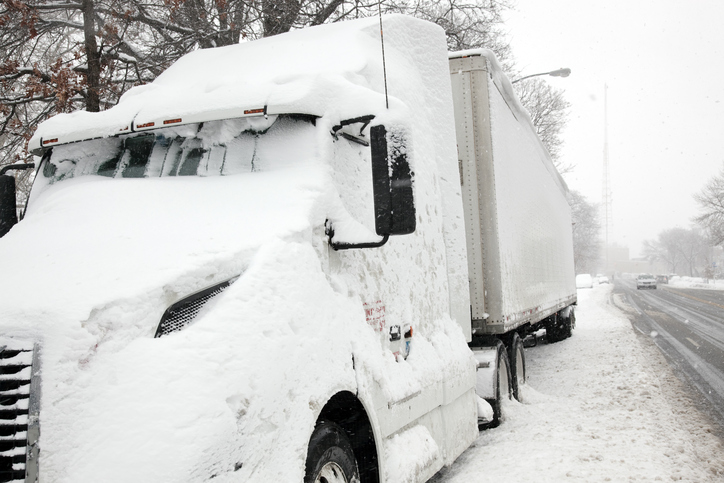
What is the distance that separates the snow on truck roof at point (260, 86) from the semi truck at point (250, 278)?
2 centimetres

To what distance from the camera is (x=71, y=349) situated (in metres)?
1.95

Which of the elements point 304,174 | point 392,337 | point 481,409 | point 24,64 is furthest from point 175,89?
point 24,64

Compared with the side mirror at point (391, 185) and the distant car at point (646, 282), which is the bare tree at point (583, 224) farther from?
the side mirror at point (391, 185)

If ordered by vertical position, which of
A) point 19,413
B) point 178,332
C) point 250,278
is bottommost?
point 19,413

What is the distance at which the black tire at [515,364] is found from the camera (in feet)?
25.3

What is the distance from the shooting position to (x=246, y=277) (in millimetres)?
2377

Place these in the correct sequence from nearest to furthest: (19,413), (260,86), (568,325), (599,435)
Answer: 1. (19,413)
2. (260,86)
3. (599,435)
4. (568,325)

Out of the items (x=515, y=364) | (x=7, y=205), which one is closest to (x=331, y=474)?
(x=7, y=205)

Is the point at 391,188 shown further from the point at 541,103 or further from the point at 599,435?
the point at 541,103

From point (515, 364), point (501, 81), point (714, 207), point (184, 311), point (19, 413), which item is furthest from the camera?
point (714, 207)

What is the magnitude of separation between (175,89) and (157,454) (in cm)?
271

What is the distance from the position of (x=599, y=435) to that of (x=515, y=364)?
1792mm

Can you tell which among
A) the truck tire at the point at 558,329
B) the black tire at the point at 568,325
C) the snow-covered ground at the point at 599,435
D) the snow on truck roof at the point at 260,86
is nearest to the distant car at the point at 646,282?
the black tire at the point at 568,325

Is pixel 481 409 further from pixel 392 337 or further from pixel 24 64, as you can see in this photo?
pixel 24 64
